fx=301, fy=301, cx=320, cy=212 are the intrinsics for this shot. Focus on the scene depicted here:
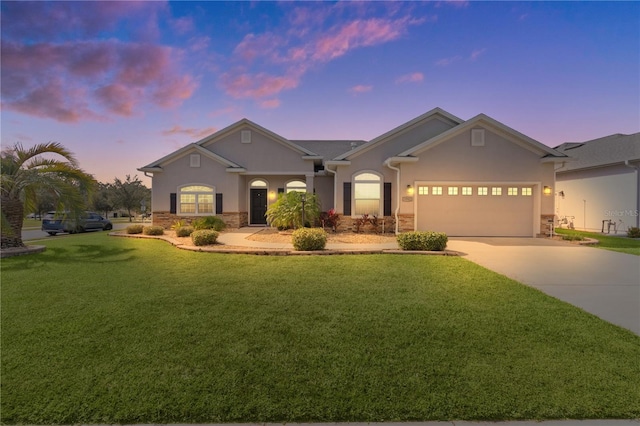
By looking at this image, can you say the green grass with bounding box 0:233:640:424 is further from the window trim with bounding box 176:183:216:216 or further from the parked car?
the window trim with bounding box 176:183:216:216

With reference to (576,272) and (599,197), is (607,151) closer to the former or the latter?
(599,197)

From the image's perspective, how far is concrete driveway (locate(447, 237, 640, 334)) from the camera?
497 cm

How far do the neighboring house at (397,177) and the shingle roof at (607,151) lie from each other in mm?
4491

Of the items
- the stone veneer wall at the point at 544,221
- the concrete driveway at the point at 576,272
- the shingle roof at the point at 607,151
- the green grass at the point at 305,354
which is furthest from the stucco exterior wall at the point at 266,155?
the shingle roof at the point at 607,151

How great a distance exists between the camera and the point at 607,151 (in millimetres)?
18297

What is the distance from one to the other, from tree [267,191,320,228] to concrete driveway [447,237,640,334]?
6627 mm

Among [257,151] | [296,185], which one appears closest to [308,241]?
[296,185]

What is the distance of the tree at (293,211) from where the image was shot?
47.8 ft

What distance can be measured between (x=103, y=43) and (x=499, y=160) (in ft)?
55.7

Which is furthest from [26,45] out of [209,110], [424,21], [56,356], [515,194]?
[515,194]

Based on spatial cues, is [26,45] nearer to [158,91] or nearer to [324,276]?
[158,91]

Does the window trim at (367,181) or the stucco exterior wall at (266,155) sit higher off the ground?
the stucco exterior wall at (266,155)

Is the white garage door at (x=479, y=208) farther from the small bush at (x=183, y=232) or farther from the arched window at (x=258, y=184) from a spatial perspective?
the small bush at (x=183, y=232)

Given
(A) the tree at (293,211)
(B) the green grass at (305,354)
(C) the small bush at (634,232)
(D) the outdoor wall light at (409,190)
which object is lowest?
(B) the green grass at (305,354)
